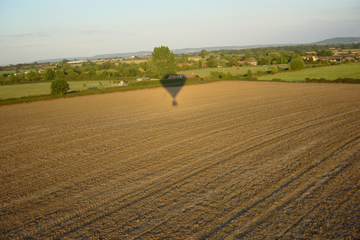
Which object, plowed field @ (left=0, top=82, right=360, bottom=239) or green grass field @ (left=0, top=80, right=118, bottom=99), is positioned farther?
green grass field @ (left=0, top=80, right=118, bottom=99)

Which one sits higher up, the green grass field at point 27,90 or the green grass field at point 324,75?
the green grass field at point 27,90

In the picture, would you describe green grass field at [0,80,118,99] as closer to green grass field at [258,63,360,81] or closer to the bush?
the bush

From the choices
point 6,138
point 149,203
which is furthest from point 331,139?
point 6,138

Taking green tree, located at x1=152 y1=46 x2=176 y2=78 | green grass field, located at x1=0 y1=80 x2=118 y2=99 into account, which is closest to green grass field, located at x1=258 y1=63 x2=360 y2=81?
green tree, located at x1=152 y1=46 x2=176 y2=78

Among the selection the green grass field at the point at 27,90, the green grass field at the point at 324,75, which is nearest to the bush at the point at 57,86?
the green grass field at the point at 27,90

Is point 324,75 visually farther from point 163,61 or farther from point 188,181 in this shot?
point 188,181

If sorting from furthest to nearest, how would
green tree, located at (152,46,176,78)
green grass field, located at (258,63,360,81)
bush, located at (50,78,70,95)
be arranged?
green tree, located at (152,46,176,78), green grass field, located at (258,63,360,81), bush, located at (50,78,70,95)

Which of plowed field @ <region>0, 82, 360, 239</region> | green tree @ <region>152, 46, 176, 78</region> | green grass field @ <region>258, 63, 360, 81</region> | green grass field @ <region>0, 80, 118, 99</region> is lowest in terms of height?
plowed field @ <region>0, 82, 360, 239</region>

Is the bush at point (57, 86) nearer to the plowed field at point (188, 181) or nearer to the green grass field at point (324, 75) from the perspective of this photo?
the plowed field at point (188, 181)
